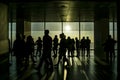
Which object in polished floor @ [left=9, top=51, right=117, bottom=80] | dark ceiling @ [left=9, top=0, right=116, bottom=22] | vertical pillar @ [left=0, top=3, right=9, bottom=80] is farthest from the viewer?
dark ceiling @ [left=9, top=0, right=116, bottom=22]

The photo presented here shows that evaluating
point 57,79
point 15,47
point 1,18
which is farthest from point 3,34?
point 57,79

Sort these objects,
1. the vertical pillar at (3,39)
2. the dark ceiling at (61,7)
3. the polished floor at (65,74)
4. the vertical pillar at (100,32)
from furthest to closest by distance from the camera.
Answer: the vertical pillar at (100,32) → the dark ceiling at (61,7) → the vertical pillar at (3,39) → the polished floor at (65,74)

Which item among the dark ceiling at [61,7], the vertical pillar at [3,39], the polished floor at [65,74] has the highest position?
the dark ceiling at [61,7]

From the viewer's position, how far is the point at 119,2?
1812 cm

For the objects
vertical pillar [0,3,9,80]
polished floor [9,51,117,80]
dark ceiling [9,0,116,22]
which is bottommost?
polished floor [9,51,117,80]

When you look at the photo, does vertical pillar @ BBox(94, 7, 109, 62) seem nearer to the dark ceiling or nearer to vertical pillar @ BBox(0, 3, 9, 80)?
the dark ceiling

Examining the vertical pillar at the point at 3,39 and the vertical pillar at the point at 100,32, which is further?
the vertical pillar at the point at 100,32

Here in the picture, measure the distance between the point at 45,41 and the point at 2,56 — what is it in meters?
2.74

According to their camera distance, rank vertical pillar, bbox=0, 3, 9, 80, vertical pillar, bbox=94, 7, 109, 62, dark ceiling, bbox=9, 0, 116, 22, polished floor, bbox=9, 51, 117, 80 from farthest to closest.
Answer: vertical pillar, bbox=94, 7, 109, 62 < dark ceiling, bbox=9, 0, 116, 22 < vertical pillar, bbox=0, 3, 9, 80 < polished floor, bbox=9, 51, 117, 80

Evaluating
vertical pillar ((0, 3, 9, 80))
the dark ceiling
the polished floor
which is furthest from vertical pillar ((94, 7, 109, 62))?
vertical pillar ((0, 3, 9, 80))

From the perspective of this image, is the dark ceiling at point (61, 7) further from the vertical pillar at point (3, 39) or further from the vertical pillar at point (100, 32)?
the vertical pillar at point (100, 32)

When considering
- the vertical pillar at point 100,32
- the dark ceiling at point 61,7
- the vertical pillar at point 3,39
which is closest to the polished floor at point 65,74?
the vertical pillar at point 3,39

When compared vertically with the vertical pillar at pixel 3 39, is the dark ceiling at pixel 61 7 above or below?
above

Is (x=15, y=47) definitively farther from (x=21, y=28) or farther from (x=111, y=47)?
(x=21, y=28)
